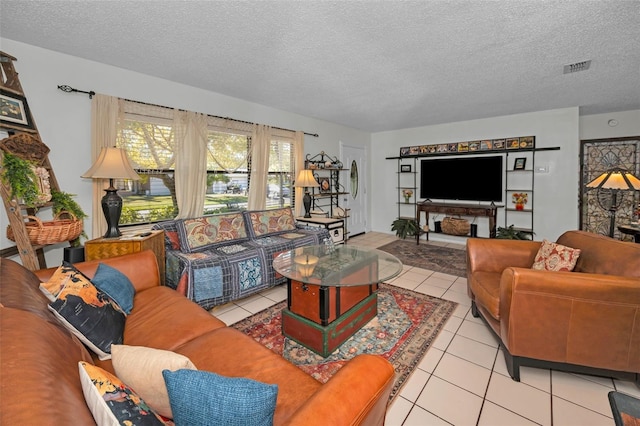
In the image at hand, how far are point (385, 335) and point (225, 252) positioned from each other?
1.80m

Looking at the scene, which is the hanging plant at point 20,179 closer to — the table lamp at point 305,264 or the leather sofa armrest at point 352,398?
the table lamp at point 305,264

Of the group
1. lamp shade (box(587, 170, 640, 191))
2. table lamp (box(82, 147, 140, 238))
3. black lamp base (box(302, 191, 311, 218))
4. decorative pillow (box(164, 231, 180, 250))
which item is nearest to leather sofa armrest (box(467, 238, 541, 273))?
lamp shade (box(587, 170, 640, 191))

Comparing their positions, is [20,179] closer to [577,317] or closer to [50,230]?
[50,230]

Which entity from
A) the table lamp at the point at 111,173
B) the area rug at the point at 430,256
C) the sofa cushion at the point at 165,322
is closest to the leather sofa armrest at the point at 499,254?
the area rug at the point at 430,256

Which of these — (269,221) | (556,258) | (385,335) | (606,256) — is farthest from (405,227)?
Result: (606,256)

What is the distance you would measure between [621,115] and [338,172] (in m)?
4.90

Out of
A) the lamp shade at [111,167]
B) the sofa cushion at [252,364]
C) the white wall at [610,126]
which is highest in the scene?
the white wall at [610,126]

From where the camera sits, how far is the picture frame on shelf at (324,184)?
5.33m

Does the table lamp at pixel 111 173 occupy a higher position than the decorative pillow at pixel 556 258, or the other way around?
the table lamp at pixel 111 173

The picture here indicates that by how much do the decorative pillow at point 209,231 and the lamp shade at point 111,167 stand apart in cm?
77

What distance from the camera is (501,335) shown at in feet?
6.30

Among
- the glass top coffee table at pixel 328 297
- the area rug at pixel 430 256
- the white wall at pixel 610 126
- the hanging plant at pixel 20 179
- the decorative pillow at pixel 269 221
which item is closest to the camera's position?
the hanging plant at pixel 20 179

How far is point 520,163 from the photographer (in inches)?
198

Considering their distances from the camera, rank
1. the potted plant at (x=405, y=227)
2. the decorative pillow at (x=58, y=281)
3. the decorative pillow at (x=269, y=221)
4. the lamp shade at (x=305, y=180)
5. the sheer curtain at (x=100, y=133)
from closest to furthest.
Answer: the decorative pillow at (x=58, y=281) < the sheer curtain at (x=100, y=133) < the decorative pillow at (x=269, y=221) < the lamp shade at (x=305, y=180) < the potted plant at (x=405, y=227)
